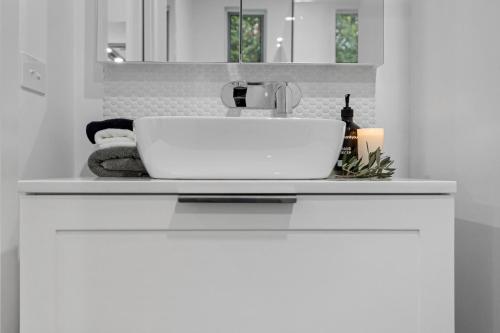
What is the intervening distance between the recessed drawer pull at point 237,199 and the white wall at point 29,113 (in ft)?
1.45

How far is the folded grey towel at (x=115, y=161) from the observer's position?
104 centimetres

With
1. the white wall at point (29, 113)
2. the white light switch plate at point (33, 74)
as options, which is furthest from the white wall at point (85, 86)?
the white light switch plate at point (33, 74)

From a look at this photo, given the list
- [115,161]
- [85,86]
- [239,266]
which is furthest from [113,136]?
[239,266]

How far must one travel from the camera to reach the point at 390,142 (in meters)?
1.46

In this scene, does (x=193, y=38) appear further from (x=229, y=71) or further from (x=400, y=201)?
(x=400, y=201)

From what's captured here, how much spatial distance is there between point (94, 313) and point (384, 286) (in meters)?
0.56

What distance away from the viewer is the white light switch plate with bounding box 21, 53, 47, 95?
1.08 metres

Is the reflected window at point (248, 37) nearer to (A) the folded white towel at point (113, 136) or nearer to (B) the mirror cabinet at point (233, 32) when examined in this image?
(B) the mirror cabinet at point (233, 32)

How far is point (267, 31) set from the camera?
4.52ft

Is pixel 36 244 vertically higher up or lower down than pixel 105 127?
lower down

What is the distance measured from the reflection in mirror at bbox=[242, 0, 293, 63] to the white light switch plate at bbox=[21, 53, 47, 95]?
1.85 feet

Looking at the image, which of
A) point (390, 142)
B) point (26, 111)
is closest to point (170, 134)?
point (26, 111)

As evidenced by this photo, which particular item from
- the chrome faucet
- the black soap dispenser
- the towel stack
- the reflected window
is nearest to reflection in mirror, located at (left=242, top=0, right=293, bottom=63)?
the reflected window

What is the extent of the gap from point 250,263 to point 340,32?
0.83 m
